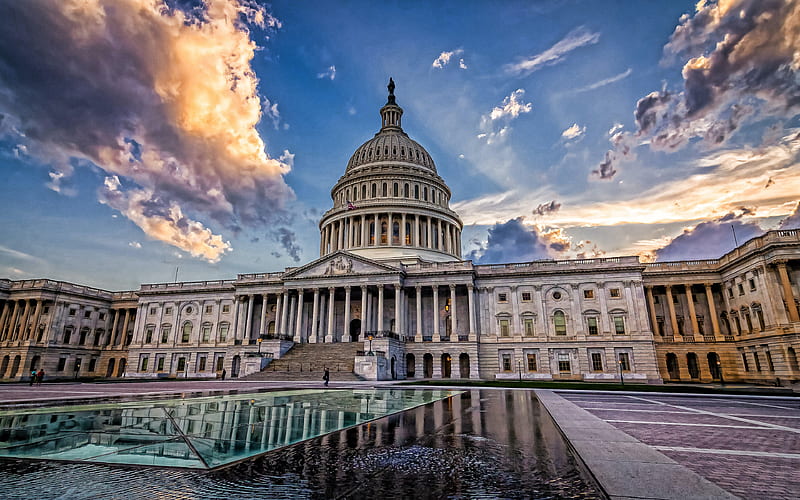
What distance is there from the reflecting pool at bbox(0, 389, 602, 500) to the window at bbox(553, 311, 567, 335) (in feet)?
163

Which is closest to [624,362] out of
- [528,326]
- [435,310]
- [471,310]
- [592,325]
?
[592,325]

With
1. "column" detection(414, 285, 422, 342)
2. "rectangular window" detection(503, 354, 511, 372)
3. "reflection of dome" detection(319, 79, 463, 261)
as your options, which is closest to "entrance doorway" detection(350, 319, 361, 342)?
"column" detection(414, 285, 422, 342)

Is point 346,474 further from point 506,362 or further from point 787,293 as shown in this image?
point 787,293

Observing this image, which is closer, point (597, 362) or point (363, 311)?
point (597, 362)

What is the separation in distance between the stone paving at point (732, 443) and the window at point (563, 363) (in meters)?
37.7

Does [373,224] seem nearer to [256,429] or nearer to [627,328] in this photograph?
[627,328]

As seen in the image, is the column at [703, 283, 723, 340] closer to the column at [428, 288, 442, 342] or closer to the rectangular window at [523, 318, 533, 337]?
the rectangular window at [523, 318, 533, 337]

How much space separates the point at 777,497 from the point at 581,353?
52588mm

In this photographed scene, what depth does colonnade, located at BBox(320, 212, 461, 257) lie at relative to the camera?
74675mm

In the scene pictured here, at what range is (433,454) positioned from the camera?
26.2ft

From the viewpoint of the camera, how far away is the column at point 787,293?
140 feet

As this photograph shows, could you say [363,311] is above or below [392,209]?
below

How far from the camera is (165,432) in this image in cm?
959

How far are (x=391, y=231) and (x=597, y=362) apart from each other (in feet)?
124
